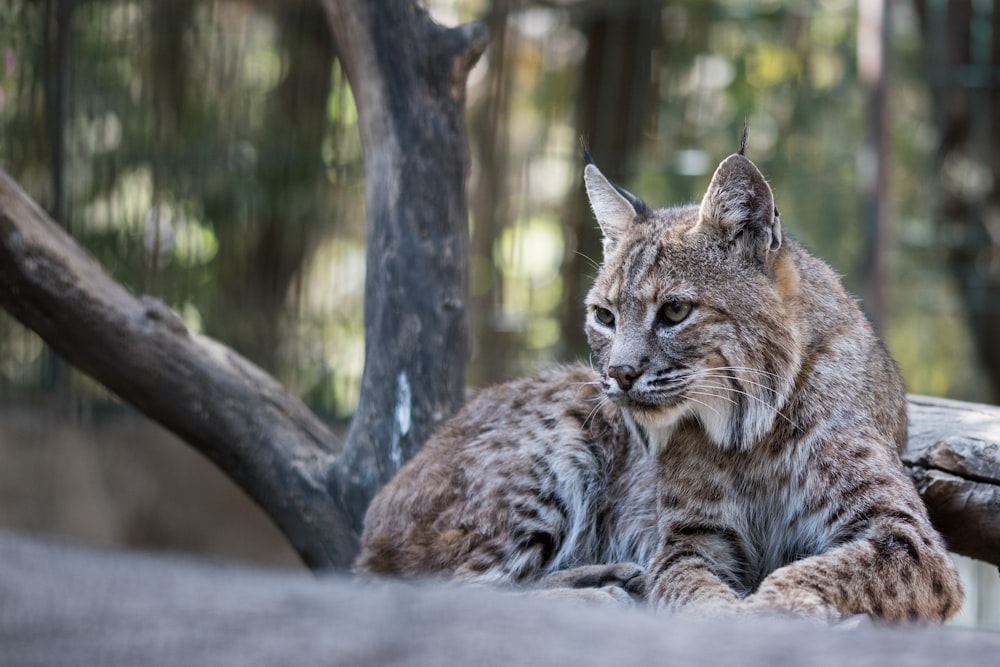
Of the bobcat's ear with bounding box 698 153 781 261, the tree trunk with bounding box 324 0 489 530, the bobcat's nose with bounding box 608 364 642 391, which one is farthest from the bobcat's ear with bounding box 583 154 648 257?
the tree trunk with bounding box 324 0 489 530

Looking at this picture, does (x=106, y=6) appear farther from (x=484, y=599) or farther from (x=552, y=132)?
(x=484, y=599)

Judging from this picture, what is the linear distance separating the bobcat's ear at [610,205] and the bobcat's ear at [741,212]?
387 millimetres

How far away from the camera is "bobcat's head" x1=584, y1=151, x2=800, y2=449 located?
3.44 m

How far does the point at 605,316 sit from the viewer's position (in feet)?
12.3

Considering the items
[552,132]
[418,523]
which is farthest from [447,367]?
[552,132]

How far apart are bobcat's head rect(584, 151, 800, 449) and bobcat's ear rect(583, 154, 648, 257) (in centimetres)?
32

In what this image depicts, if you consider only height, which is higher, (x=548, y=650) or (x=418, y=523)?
(x=548, y=650)

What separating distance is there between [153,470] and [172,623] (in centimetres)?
704

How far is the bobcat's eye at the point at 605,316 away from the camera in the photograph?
12.2 ft

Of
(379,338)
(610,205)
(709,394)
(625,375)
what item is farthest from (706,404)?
(379,338)

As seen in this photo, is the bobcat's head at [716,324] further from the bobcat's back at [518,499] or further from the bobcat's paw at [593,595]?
the bobcat's paw at [593,595]

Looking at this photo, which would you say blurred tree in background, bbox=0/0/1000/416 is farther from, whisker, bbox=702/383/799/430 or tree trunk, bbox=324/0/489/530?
whisker, bbox=702/383/799/430

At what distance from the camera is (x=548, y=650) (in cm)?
124

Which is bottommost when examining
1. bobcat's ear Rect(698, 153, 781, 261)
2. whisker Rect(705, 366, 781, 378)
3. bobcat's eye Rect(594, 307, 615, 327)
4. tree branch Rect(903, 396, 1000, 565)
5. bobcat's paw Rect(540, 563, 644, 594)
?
bobcat's paw Rect(540, 563, 644, 594)
